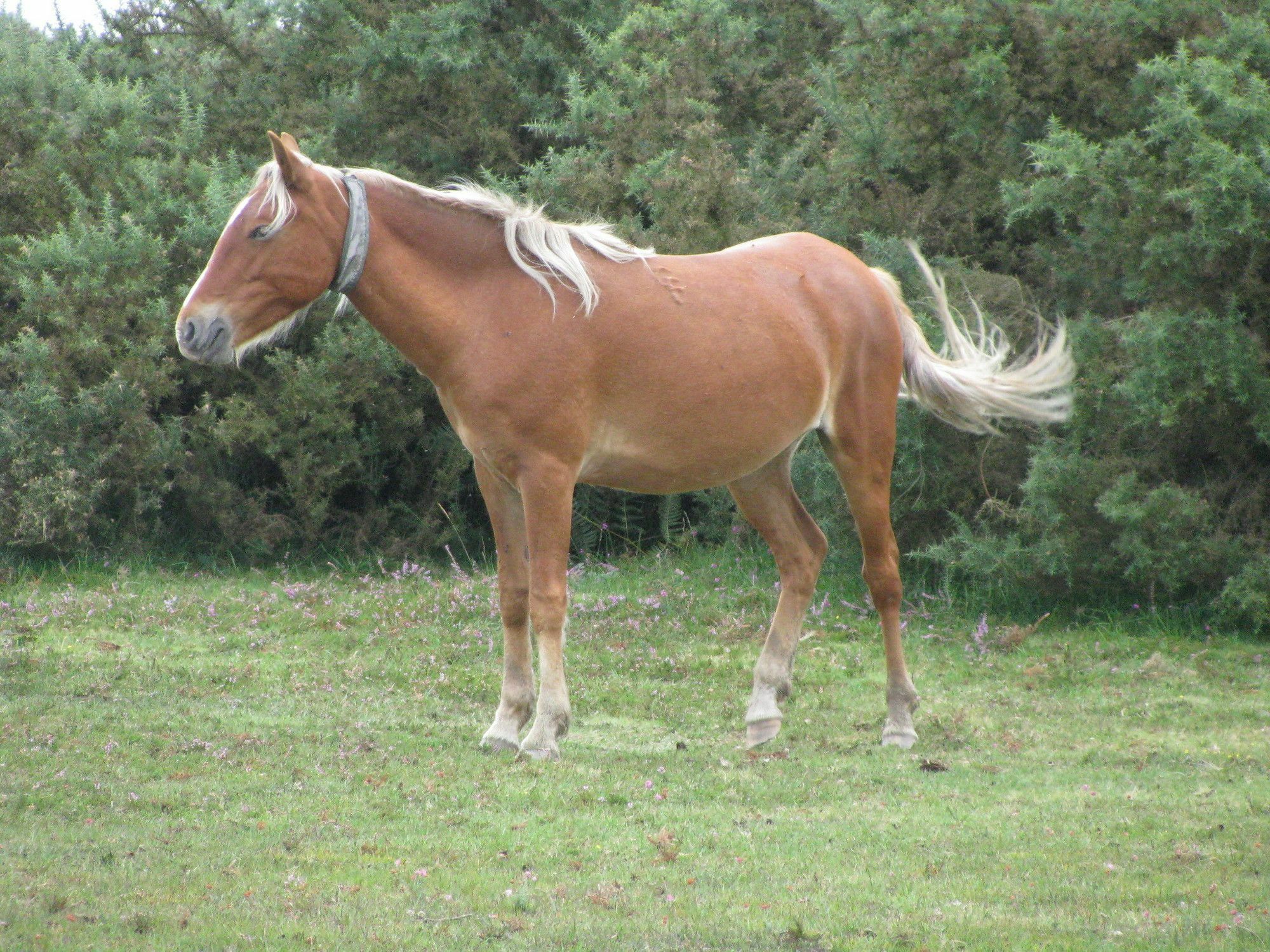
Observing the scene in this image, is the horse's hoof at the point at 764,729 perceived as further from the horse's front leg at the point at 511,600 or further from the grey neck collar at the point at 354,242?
the grey neck collar at the point at 354,242

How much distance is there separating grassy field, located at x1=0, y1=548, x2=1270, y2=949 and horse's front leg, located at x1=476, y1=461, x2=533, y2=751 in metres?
0.27

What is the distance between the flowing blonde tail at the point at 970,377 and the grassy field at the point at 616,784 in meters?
1.60

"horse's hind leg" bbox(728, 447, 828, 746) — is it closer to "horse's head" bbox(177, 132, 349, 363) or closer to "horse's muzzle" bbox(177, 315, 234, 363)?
"horse's head" bbox(177, 132, 349, 363)

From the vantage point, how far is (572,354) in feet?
18.6

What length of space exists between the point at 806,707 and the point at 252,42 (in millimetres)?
9539

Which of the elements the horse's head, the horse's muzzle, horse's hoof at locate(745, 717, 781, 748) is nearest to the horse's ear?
the horse's head

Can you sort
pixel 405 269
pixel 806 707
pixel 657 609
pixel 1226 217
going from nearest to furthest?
pixel 405 269 < pixel 806 707 < pixel 1226 217 < pixel 657 609

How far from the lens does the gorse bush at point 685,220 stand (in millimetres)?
8289

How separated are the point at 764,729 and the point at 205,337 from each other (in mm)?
3160

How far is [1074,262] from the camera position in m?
9.35

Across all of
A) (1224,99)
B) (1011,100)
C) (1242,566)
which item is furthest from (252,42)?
(1242,566)

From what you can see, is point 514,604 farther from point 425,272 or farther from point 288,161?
point 288,161

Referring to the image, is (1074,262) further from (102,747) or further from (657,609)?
(102,747)

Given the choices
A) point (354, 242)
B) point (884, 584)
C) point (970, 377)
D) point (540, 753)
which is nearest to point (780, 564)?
point (884, 584)
